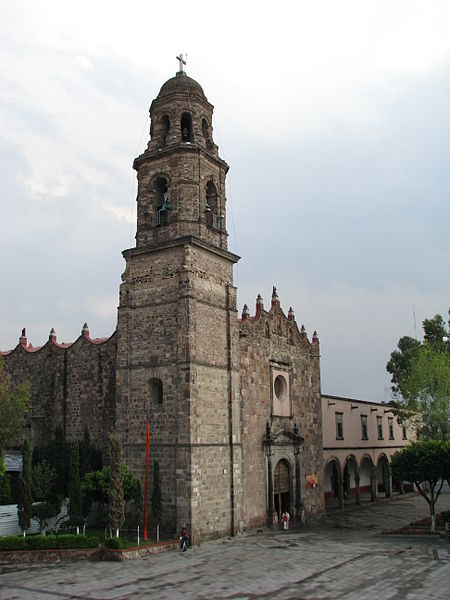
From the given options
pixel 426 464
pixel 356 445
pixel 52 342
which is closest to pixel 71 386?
pixel 52 342

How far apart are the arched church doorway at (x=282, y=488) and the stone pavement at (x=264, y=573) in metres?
4.19

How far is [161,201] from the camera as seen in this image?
30.5 m

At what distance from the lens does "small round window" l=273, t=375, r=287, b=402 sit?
3372 cm

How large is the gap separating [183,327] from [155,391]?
134 inches

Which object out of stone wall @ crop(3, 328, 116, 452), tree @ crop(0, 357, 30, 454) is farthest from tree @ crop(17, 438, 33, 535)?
stone wall @ crop(3, 328, 116, 452)

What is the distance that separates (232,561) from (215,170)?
18706 millimetres

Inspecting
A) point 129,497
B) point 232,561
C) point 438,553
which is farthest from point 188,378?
point 438,553

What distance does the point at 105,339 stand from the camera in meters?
31.3

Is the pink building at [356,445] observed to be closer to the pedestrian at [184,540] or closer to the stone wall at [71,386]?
the stone wall at [71,386]

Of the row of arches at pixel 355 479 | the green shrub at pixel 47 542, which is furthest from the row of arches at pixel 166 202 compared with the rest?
the row of arches at pixel 355 479

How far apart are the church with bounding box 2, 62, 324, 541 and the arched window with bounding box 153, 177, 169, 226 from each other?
68 millimetres

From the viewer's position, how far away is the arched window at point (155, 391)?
2727cm

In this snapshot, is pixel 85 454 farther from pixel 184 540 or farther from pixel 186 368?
pixel 184 540

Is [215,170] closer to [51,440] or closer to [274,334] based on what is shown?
[274,334]
